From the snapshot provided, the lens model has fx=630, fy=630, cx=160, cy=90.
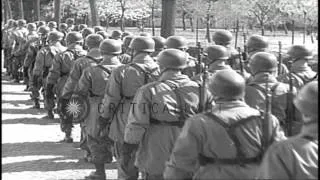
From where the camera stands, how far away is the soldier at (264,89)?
6898 millimetres

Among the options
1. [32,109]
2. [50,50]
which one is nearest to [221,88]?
[50,50]

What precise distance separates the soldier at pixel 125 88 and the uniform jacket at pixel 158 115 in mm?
1148

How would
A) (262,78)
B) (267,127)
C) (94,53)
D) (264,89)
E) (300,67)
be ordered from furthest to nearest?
(94,53), (300,67), (262,78), (264,89), (267,127)

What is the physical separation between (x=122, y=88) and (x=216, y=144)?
10.9ft

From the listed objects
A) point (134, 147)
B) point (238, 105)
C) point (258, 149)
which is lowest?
point (134, 147)

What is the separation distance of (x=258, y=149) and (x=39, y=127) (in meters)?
9.52

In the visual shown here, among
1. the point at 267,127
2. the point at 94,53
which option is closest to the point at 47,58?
the point at 94,53

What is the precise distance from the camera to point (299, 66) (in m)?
8.31

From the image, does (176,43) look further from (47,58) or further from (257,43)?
(47,58)

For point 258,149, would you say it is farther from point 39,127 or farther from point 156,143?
point 39,127

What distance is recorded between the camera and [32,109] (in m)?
16.5

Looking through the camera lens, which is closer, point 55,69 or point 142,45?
point 142,45

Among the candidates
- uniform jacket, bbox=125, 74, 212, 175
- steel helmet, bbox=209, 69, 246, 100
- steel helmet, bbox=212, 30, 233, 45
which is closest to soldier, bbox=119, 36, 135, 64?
steel helmet, bbox=212, 30, 233, 45

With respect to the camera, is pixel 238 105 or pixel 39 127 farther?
pixel 39 127
